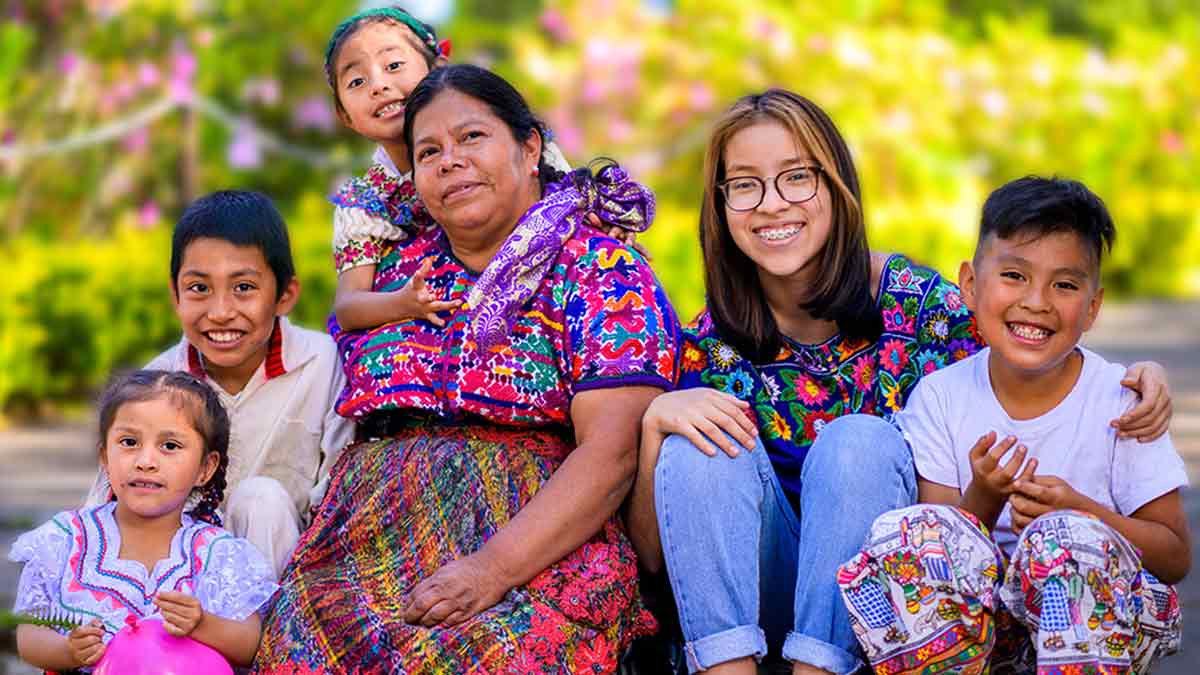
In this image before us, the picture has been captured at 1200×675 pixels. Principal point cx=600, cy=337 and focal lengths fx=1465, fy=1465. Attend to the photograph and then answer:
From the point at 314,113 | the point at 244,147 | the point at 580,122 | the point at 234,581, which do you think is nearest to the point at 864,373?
the point at 234,581

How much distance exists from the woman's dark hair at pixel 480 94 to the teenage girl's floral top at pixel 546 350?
0.28m

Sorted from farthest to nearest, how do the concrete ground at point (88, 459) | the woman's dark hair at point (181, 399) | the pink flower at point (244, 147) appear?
the pink flower at point (244, 147) → the concrete ground at point (88, 459) → the woman's dark hair at point (181, 399)

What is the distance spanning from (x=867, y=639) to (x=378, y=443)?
1.13 metres

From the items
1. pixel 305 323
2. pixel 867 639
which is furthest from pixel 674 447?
pixel 305 323

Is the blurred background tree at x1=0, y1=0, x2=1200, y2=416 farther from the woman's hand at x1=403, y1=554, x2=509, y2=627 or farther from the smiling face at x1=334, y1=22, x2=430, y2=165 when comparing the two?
the woman's hand at x1=403, y1=554, x2=509, y2=627

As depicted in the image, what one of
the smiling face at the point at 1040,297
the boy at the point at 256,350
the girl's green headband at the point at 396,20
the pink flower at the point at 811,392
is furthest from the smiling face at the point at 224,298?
the smiling face at the point at 1040,297

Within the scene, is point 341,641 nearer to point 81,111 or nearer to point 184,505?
point 184,505

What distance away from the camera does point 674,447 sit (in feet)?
9.23

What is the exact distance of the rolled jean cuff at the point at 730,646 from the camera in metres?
2.71

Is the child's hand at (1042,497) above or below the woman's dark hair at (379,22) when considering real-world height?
below

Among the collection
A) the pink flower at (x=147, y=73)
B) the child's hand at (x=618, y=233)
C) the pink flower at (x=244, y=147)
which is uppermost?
the pink flower at (x=147, y=73)

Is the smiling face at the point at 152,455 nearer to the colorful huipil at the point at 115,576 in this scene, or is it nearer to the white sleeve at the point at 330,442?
the colorful huipil at the point at 115,576

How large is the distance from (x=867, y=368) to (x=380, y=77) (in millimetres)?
1392

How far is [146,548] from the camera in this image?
2939mm
